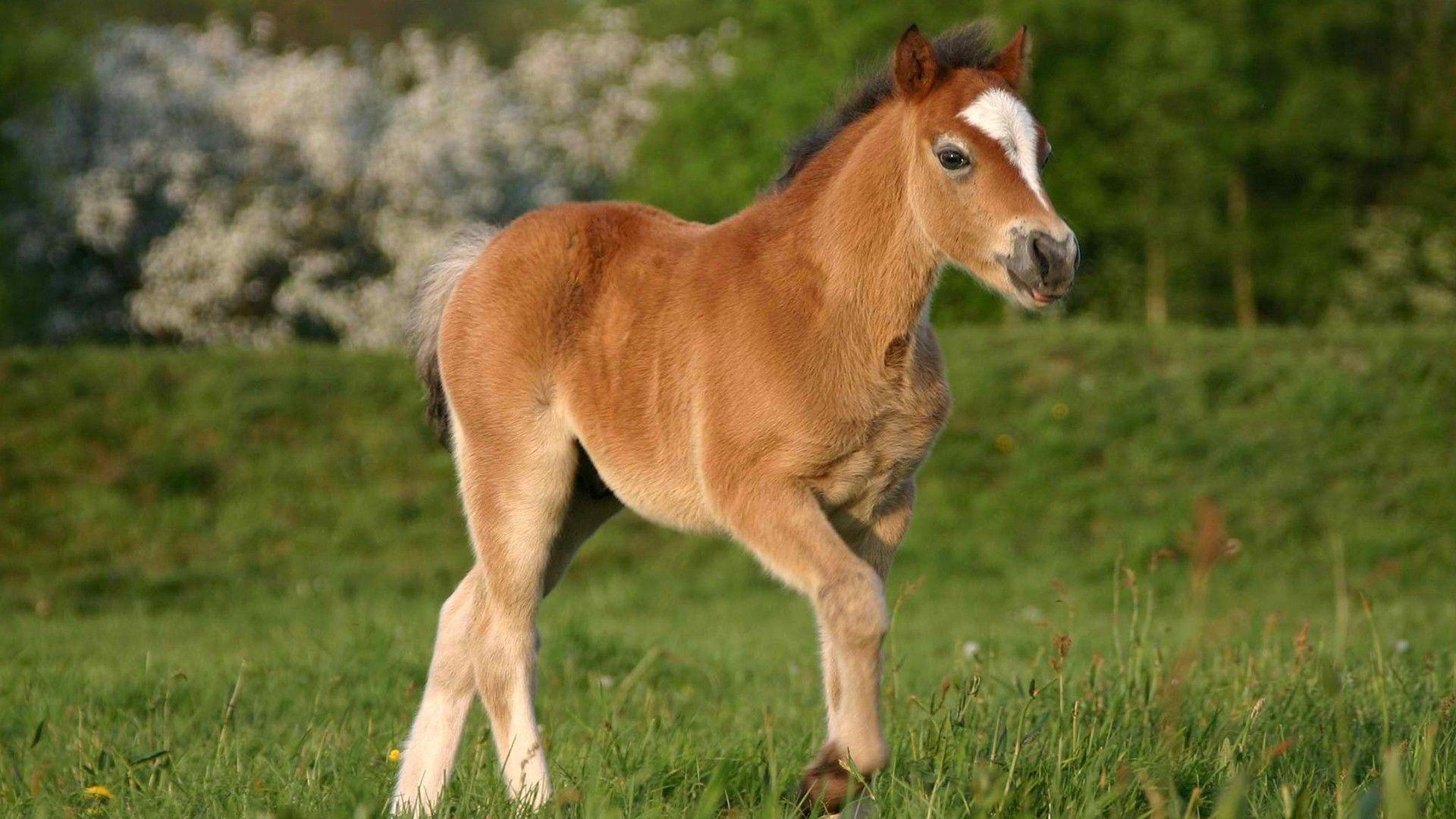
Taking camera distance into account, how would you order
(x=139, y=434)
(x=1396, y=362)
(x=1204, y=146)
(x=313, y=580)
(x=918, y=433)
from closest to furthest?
(x=918, y=433)
(x=313, y=580)
(x=139, y=434)
(x=1396, y=362)
(x=1204, y=146)

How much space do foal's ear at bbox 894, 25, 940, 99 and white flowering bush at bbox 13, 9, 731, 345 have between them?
91.6ft

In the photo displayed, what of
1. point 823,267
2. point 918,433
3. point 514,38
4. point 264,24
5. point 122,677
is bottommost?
point 514,38

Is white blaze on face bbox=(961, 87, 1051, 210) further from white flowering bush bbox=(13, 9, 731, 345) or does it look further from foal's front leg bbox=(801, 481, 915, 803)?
white flowering bush bbox=(13, 9, 731, 345)

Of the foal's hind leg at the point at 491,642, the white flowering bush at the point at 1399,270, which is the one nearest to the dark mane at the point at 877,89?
the foal's hind leg at the point at 491,642

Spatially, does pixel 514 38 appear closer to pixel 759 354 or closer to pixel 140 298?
pixel 140 298

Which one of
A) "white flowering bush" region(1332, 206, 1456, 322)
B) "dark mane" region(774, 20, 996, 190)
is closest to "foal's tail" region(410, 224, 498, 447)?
"dark mane" region(774, 20, 996, 190)

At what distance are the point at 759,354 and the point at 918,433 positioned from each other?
506 mm

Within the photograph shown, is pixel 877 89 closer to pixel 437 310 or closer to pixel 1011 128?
pixel 1011 128

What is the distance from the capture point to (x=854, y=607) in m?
3.93

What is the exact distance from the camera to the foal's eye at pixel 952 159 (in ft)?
14.0

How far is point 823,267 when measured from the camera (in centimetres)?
458

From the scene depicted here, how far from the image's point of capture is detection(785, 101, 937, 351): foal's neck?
446 cm

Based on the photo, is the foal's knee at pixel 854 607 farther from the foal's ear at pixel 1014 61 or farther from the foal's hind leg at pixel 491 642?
the foal's ear at pixel 1014 61

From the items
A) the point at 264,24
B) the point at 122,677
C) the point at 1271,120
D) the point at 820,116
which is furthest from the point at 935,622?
the point at 264,24
